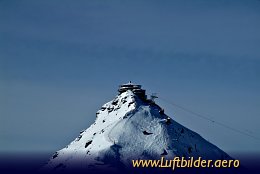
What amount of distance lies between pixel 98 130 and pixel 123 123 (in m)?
9.68

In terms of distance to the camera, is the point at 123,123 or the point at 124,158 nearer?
the point at 124,158

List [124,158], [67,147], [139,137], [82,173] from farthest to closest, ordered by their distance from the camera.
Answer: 1. [67,147]
2. [139,137]
3. [124,158]
4. [82,173]

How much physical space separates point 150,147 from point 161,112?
760 inches

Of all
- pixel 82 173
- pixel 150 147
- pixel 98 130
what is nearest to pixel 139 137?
pixel 150 147

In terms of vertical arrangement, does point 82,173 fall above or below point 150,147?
below

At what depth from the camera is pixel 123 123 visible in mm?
148000

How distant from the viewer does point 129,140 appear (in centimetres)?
14362

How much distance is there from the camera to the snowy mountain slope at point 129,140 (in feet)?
452

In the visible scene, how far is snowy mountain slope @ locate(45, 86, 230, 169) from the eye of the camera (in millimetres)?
137625

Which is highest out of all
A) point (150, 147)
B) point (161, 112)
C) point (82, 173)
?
point (161, 112)

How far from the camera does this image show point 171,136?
148750 millimetres

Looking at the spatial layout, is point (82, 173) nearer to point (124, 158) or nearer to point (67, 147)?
point (124, 158)

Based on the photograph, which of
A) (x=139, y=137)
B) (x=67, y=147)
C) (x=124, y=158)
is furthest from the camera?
(x=67, y=147)

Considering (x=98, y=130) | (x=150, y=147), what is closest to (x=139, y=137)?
(x=150, y=147)
